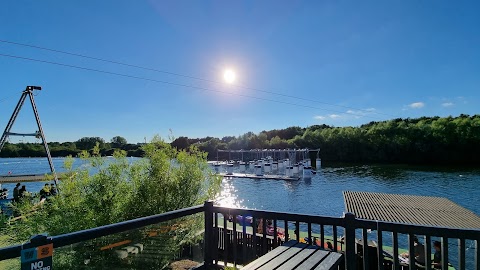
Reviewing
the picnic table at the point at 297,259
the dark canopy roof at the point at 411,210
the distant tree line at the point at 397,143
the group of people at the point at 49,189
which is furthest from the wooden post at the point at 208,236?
the distant tree line at the point at 397,143

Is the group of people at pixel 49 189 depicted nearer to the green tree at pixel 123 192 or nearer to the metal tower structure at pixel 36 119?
the green tree at pixel 123 192

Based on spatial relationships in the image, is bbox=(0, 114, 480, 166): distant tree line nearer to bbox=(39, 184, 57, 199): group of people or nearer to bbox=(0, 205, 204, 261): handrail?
bbox=(39, 184, 57, 199): group of people

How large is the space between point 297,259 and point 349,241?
655 millimetres

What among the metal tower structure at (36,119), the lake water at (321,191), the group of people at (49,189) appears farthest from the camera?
the lake water at (321,191)

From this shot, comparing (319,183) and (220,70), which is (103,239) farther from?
(319,183)

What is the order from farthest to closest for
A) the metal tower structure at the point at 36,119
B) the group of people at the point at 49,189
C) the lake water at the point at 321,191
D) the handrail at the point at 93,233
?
the lake water at the point at 321,191 → the metal tower structure at the point at 36,119 → the group of people at the point at 49,189 → the handrail at the point at 93,233

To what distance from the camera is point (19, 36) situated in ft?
28.8

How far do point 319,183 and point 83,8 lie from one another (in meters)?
30.3

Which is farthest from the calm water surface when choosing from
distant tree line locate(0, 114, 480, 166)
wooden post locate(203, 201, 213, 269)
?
distant tree line locate(0, 114, 480, 166)

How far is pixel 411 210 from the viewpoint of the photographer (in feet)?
27.9

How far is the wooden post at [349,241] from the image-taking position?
232 centimetres

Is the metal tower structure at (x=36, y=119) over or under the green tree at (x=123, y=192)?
over

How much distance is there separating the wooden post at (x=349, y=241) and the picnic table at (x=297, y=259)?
26 centimetres

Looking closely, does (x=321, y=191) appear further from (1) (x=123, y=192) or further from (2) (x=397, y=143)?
(2) (x=397, y=143)
